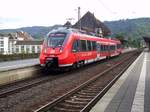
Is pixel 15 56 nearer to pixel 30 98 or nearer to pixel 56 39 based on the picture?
pixel 56 39

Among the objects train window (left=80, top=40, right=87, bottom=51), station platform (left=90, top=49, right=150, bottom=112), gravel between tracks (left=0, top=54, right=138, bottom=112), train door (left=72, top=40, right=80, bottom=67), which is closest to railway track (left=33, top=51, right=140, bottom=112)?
station platform (left=90, top=49, right=150, bottom=112)

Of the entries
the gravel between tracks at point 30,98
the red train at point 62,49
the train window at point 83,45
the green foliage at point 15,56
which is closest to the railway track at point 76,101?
the gravel between tracks at point 30,98

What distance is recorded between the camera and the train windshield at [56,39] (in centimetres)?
2259

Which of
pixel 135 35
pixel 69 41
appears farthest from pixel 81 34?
pixel 135 35

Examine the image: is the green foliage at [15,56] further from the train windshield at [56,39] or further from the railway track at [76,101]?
the railway track at [76,101]

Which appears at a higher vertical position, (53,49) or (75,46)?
(75,46)

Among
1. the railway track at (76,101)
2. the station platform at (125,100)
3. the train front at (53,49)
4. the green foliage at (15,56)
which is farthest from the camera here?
the green foliage at (15,56)

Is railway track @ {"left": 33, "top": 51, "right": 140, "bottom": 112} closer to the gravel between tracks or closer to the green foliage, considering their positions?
the gravel between tracks

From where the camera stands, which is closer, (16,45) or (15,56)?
(15,56)

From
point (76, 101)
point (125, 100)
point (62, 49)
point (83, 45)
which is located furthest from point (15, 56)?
point (125, 100)

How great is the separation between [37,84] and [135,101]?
22.9 feet

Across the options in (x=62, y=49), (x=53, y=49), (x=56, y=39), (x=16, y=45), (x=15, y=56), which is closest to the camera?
(x=62, y=49)

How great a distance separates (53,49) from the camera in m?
22.2

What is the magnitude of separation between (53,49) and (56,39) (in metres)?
0.91
